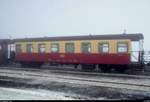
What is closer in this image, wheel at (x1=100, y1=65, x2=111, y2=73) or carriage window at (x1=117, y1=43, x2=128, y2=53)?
carriage window at (x1=117, y1=43, x2=128, y2=53)

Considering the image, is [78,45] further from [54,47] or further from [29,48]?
[29,48]

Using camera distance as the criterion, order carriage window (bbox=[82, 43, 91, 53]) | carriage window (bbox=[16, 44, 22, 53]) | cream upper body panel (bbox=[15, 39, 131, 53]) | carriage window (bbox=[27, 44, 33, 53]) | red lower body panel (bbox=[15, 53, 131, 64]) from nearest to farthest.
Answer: red lower body panel (bbox=[15, 53, 131, 64]) → cream upper body panel (bbox=[15, 39, 131, 53]) → carriage window (bbox=[82, 43, 91, 53]) → carriage window (bbox=[27, 44, 33, 53]) → carriage window (bbox=[16, 44, 22, 53])

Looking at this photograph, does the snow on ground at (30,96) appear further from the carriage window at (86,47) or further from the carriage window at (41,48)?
the carriage window at (41,48)

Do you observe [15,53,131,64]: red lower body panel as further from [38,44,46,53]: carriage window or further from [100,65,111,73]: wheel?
[100,65,111,73]: wheel

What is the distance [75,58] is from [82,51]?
36.7 inches

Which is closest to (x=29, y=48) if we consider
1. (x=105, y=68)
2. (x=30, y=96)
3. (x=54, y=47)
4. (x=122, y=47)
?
(x=54, y=47)

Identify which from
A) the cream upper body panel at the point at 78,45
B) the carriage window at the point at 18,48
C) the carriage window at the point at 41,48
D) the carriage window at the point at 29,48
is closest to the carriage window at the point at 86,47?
the cream upper body panel at the point at 78,45

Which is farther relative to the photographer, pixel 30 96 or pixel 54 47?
pixel 54 47

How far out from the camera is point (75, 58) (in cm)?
2303

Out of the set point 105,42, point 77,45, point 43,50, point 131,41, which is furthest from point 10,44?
point 131,41

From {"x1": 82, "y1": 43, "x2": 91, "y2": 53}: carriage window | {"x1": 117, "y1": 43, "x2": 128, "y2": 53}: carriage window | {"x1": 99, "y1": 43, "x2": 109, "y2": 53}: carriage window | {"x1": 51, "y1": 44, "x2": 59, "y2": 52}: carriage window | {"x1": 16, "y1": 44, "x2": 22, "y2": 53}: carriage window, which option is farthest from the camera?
{"x1": 16, "y1": 44, "x2": 22, "y2": 53}: carriage window

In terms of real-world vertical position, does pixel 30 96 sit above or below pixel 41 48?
below

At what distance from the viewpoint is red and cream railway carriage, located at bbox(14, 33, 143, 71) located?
21.1 metres

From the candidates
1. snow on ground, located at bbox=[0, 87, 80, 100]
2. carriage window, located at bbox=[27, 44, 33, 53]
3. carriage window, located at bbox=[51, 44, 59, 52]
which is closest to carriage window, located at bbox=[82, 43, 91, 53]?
carriage window, located at bbox=[51, 44, 59, 52]
